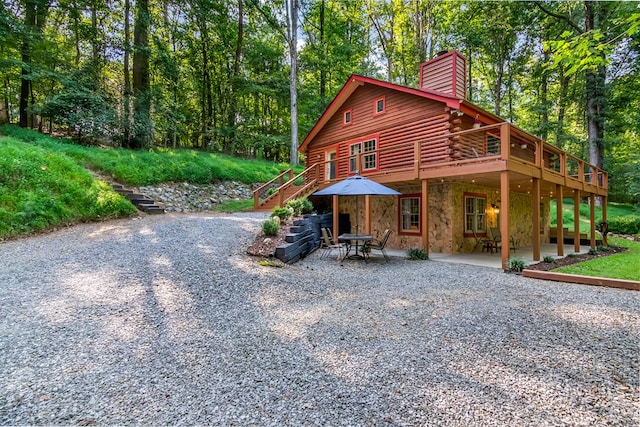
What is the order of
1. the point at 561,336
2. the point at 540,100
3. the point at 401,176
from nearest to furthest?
the point at 561,336
the point at 401,176
the point at 540,100

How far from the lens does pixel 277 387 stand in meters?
2.56

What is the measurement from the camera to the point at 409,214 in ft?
36.2

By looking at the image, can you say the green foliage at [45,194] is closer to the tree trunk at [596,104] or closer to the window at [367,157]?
the window at [367,157]

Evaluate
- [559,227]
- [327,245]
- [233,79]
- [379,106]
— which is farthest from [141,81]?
[559,227]

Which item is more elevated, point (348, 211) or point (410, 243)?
point (348, 211)

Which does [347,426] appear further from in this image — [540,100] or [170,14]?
[540,100]

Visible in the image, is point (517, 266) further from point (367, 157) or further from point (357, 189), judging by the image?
point (367, 157)

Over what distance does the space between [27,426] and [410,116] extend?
37.1 feet

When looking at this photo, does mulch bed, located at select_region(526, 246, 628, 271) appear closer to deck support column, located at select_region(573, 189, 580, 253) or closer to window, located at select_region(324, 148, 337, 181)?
deck support column, located at select_region(573, 189, 580, 253)

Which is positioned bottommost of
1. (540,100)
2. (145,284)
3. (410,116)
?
(145,284)

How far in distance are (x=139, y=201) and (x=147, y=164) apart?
2715 millimetres

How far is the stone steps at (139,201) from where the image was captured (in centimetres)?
1097

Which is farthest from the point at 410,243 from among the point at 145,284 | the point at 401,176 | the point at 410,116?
the point at 145,284

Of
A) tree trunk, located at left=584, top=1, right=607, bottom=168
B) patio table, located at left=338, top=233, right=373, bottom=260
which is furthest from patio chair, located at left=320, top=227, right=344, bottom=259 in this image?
tree trunk, located at left=584, top=1, right=607, bottom=168
